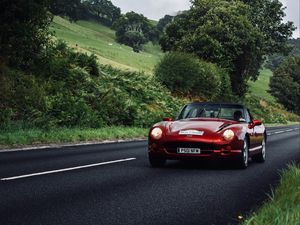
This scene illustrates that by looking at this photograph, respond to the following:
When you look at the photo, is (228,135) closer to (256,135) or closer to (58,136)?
(256,135)

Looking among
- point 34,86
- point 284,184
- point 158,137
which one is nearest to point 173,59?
point 34,86

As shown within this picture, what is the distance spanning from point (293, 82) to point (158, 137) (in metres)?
81.4

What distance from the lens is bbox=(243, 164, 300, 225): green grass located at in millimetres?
4629

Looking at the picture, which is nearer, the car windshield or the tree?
the car windshield

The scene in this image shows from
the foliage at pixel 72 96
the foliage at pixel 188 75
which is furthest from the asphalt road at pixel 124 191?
the foliage at pixel 188 75

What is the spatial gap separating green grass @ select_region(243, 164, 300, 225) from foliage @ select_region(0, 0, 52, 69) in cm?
1549

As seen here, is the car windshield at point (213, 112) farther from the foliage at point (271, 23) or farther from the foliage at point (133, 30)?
the foliage at point (133, 30)

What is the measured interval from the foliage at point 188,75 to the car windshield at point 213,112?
28.8 meters

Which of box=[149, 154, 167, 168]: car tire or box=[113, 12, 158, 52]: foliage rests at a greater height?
box=[113, 12, 158, 52]: foliage

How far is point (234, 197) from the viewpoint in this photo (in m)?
7.32

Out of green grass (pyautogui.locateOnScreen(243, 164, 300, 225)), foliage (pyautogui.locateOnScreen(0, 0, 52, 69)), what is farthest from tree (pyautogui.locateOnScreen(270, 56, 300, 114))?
green grass (pyautogui.locateOnScreen(243, 164, 300, 225))

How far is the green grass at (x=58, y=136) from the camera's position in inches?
607

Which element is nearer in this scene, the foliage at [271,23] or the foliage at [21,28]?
the foliage at [21,28]

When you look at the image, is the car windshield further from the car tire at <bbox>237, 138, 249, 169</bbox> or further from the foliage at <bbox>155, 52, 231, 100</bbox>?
the foliage at <bbox>155, 52, 231, 100</bbox>
